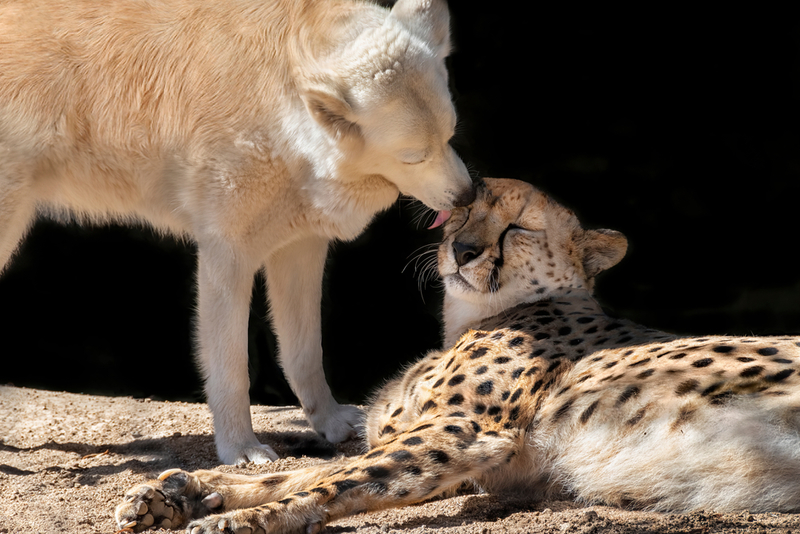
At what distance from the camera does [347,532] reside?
2736 mm

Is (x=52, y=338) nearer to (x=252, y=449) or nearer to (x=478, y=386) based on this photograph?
(x=252, y=449)

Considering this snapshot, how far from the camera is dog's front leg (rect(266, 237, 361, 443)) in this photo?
441 cm

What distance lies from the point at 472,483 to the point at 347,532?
750 mm

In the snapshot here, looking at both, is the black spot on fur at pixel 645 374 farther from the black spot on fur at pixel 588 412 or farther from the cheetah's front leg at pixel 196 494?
the cheetah's front leg at pixel 196 494

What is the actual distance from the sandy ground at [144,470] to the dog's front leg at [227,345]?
0.52ft

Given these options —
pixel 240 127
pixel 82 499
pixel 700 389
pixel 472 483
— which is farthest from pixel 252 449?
pixel 700 389

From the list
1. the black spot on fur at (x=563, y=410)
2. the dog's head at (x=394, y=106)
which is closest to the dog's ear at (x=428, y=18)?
the dog's head at (x=394, y=106)

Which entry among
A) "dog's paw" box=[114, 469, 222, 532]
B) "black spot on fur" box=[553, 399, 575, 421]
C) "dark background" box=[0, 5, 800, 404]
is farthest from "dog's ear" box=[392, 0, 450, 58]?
"dog's paw" box=[114, 469, 222, 532]

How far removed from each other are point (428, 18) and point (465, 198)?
0.84 m

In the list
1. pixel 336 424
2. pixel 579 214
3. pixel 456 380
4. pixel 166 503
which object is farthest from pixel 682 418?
pixel 579 214

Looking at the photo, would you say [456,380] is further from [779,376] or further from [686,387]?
[779,376]

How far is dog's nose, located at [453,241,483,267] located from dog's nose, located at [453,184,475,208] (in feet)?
0.74

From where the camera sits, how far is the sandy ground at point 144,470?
8.59 feet

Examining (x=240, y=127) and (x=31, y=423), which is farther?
(x=31, y=423)
